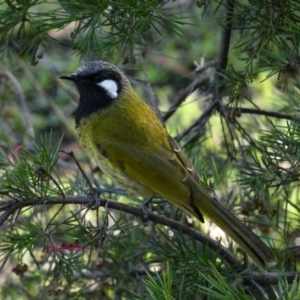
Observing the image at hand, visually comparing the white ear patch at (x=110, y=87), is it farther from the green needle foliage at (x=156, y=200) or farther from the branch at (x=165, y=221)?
the branch at (x=165, y=221)

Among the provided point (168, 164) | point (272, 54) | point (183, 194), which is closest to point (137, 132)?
point (168, 164)

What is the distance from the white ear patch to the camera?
3.28 metres

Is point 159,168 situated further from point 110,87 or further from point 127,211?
point 127,211

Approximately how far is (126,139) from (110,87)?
28 cm

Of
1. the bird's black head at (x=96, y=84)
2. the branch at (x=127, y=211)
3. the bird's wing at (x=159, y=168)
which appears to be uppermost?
the bird's black head at (x=96, y=84)

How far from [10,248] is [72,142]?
3.24 m

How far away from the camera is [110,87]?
3.33m

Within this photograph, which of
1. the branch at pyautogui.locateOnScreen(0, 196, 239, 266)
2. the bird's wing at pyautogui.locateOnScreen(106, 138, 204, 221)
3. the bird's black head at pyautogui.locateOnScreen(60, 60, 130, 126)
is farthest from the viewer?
the bird's black head at pyautogui.locateOnScreen(60, 60, 130, 126)

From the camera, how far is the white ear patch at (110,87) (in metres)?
3.28

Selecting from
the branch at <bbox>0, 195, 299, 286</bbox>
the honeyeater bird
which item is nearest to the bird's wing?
the honeyeater bird

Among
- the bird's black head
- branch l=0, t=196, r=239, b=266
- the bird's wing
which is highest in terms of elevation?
the bird's black head

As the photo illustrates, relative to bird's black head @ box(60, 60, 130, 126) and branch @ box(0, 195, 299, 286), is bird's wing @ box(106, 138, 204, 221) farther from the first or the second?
branch @ box(0, 195, 299, 286)

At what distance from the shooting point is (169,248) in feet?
8.29

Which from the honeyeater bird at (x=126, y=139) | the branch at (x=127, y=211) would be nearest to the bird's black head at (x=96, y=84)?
the honeyeater bird at (x=126, y=139)
